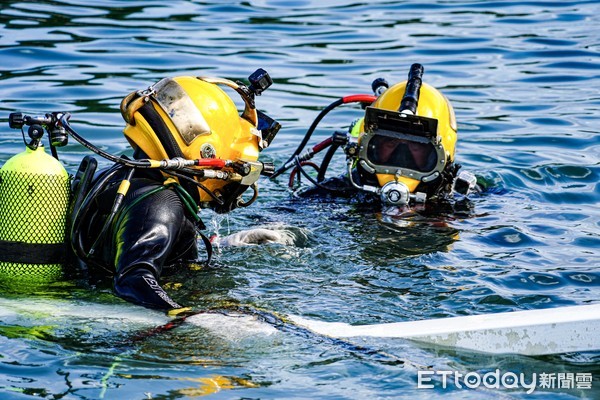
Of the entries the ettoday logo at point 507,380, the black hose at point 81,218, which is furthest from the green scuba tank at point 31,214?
the ettoday logo at point 507,380

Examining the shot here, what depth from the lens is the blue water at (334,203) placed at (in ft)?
12.8

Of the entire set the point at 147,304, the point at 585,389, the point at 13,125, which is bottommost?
the point at 585,389

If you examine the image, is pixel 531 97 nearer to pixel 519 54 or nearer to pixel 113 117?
pixel 519 54

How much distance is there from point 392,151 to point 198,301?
7.08 feet

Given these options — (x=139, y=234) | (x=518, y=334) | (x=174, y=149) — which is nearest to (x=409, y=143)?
(x=174, y=149)

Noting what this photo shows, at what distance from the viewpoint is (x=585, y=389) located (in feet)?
12.6

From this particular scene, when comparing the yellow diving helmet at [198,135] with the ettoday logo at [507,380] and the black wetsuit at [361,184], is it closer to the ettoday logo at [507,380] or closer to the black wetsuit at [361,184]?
the ettoday logo at [507,380]

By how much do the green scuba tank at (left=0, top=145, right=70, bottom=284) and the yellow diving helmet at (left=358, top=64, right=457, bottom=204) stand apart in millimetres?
2387

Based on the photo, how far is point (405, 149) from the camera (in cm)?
631

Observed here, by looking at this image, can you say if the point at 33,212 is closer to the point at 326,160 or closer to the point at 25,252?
the point at 25,252

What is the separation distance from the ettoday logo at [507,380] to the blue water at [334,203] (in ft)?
0.14

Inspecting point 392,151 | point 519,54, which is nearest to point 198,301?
point 392,151

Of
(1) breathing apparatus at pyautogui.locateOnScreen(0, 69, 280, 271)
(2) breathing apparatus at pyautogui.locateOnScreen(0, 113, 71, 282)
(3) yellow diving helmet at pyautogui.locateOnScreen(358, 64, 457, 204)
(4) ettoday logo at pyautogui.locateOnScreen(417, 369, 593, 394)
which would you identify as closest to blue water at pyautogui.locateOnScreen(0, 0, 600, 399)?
(4) ettoday logo at pyautogui.locateOnScreen(417, 369, 593, 394)

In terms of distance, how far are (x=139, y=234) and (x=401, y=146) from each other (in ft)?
8.46
